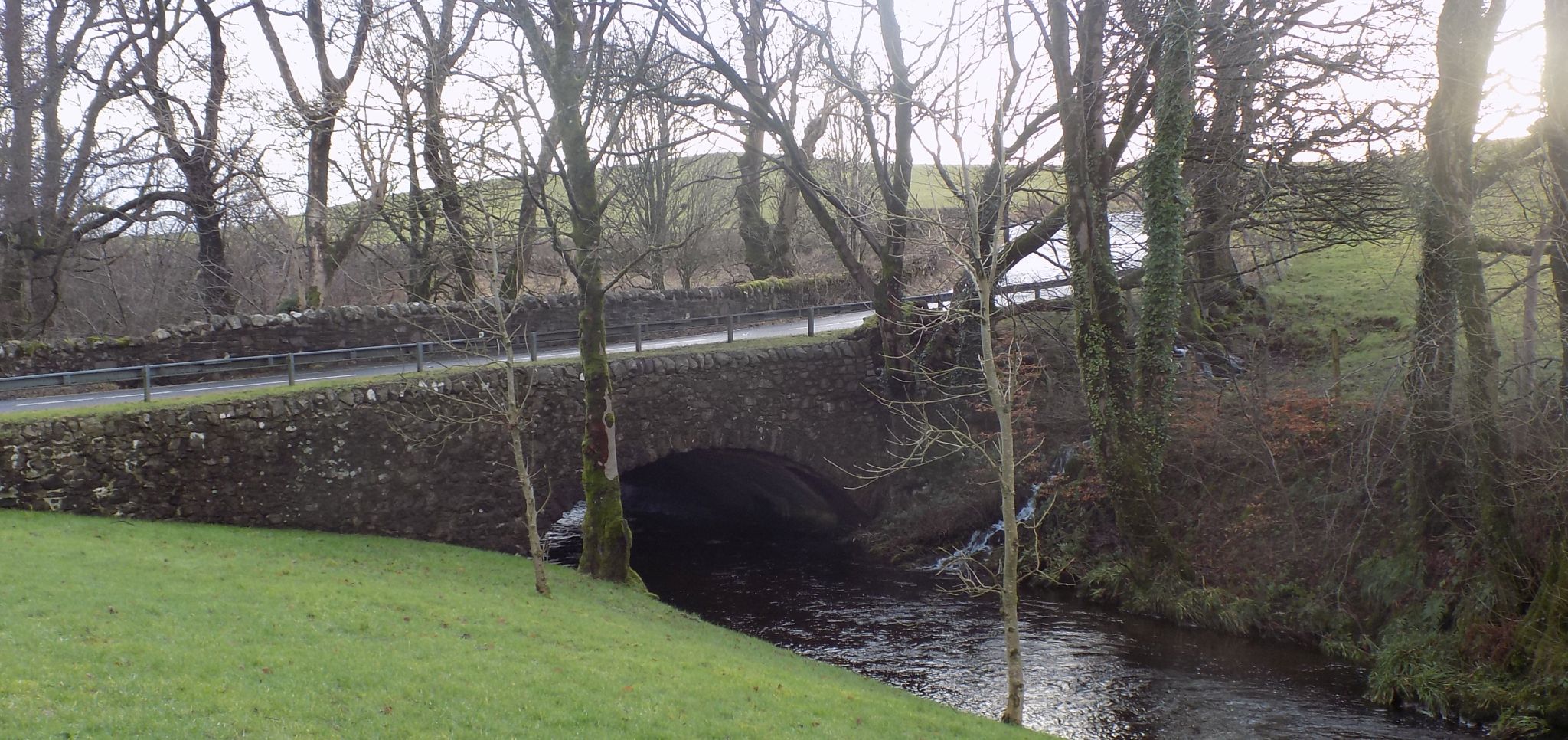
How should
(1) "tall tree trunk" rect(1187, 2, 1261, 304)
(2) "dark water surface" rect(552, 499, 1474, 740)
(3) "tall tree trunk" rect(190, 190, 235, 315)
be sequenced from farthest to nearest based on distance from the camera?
1. (3) "tall tree trunk" rect(190, 190, 235, 315)
2. (1) "tall tree trunk" rect(1187, 2, 1261, 304)
3. (2) "dark water surface" rect(552, 499, 1474, 740)

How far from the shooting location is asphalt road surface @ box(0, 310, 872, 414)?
14430 mm

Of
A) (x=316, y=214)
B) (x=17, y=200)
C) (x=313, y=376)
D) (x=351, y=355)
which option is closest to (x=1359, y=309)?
(x=351, y=355)

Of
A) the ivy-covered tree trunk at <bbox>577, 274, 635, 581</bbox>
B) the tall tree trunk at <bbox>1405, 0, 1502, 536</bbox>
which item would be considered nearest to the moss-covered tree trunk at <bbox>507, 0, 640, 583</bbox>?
the ivy-covered tree trunk at <bbox>577, 274, 635, 581</bbox>

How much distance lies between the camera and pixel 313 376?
16.5 metres

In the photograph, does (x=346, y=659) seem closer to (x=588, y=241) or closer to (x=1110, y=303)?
(x=588, y=241)

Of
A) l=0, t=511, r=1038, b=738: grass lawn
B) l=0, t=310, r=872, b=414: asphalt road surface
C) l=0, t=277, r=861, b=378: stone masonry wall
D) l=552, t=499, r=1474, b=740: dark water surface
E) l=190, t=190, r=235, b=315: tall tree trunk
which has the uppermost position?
l=190, t=190, r=235, b=315: tall tree trunk

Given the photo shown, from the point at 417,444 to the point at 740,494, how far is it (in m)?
9.43

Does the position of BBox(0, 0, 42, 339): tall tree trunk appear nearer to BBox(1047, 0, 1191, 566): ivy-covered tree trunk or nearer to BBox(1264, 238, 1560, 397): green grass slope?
BBox(1047, 0, 1191, 566): ivy-covered tree trunk

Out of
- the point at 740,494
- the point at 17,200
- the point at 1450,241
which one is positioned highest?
the point at 17,200

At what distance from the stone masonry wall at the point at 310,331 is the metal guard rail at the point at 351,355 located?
26 centimetres

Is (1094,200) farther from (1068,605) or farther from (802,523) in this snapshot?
(802,523)

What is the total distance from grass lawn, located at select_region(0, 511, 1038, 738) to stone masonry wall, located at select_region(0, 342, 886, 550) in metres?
0.76

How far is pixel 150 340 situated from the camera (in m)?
15.8

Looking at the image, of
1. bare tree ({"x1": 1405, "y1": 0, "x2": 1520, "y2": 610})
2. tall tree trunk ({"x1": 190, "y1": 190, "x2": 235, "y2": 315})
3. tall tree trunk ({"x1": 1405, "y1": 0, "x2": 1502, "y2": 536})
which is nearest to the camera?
bare tree ({"x1": 1405, "y1": 0, "x2": 1520, "y2": 610})
